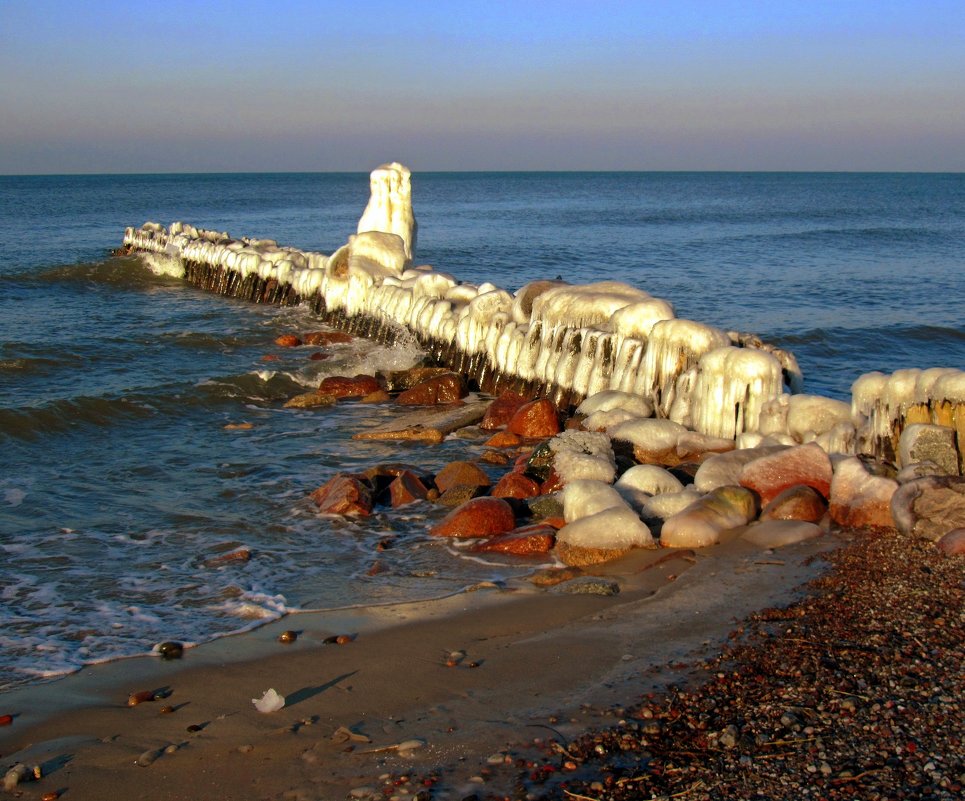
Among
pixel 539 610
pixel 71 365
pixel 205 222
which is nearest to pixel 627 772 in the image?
pixel 539 610

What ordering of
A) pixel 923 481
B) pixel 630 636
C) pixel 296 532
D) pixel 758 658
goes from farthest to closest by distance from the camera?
pixel 296 532, pixel 923 481, pixel 630 636, pixel 758 658

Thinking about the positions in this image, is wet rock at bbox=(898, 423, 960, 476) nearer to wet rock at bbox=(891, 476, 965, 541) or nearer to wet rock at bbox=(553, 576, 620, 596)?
wet rock at bbox=(891, 476, 965, 541)

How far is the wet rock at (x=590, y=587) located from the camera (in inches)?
332

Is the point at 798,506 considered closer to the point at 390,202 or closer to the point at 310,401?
the point at 310,401

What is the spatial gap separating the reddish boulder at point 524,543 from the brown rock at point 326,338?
1221cm

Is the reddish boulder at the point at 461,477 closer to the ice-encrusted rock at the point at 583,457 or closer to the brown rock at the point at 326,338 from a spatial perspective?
the ice-encrusted rock at the point at 583,457

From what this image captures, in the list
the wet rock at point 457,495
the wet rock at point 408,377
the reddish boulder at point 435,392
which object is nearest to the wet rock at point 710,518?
the wet rock at point 457,495

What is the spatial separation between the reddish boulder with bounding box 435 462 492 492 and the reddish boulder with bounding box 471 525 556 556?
1702 millimetres

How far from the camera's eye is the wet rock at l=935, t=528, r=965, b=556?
330 inches

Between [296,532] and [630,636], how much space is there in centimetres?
429

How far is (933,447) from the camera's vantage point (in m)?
9.59

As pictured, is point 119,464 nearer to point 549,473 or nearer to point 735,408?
point 549,473

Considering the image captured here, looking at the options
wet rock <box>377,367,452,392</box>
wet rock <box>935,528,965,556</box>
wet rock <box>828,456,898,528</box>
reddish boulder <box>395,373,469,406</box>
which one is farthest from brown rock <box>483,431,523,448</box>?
wet rock <box>935,528,965,556</box>

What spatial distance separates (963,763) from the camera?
5.25m
